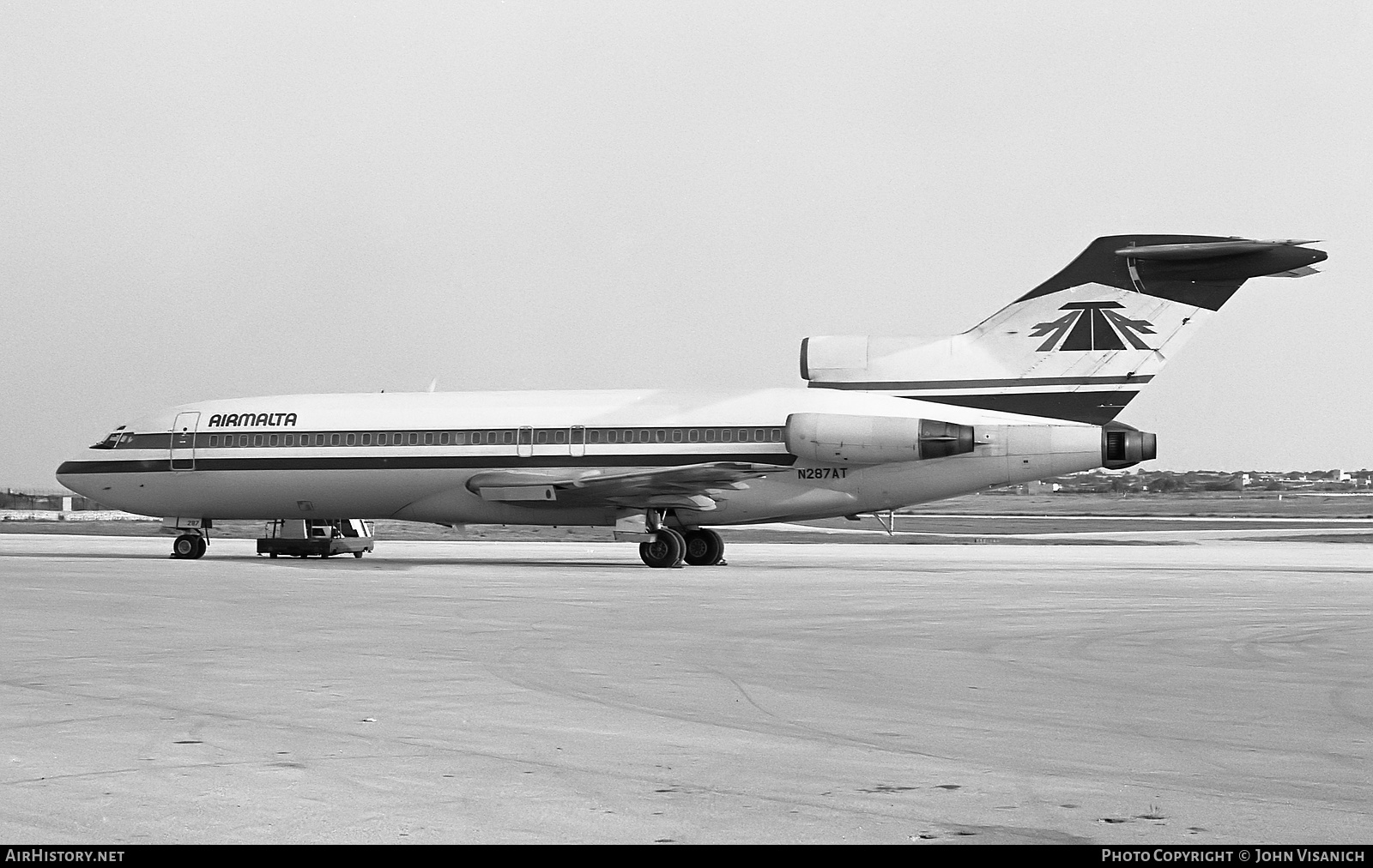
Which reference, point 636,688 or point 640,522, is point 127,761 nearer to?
point 636,688

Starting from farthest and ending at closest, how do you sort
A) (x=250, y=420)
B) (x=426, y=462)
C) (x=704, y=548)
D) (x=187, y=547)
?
(x=187, y=547) → (x=250, y=420) → (x=426, y=462) → (x=704, y=548)

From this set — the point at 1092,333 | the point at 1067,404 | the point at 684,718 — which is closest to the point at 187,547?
the point at 1067,404

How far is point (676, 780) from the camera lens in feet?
22.9

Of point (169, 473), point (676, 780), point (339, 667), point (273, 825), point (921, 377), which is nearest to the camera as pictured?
point (273, 825)

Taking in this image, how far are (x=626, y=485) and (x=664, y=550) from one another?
1.54m

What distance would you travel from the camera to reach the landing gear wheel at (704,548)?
3089cm

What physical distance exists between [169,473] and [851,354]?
15819 mm

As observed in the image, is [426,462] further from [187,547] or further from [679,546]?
[187,547]

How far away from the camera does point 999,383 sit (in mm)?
29375

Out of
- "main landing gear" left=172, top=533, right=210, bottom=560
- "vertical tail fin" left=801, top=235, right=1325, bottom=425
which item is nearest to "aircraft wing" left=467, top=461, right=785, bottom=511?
"vertical tail fin" left=801, top=235, right=1325, bottom=425

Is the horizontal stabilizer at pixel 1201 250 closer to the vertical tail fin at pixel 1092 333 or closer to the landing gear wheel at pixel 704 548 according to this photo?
the vertical tail fin at pixel 1092 333

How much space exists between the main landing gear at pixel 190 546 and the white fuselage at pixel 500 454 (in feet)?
1.91
